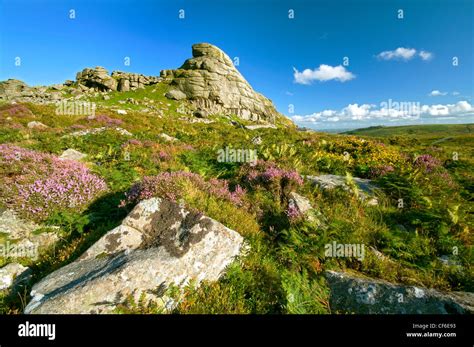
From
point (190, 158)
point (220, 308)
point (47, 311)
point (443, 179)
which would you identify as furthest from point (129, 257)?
point (443, 179)

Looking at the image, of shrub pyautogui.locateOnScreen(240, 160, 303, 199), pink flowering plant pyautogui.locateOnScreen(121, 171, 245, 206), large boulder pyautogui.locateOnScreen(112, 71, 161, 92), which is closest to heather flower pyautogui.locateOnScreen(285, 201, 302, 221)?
shrub pyautogui.locateOnScreen(240, 160, 303, 199)

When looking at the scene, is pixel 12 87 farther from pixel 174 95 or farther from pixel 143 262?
pixel 143 262

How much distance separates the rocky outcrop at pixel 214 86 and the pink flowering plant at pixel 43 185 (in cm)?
4858

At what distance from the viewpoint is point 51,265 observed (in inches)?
176

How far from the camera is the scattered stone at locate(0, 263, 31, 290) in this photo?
4.17m

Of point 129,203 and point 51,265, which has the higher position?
point 129,203

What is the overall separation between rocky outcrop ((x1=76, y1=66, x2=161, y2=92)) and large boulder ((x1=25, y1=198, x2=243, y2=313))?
2283 inches

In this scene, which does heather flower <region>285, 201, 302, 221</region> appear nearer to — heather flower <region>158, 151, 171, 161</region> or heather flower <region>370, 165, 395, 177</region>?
heather flower <region>370, 165, 395, 177</region>

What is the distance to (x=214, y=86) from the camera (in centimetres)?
6438

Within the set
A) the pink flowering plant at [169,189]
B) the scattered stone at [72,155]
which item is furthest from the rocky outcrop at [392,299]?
the scattered stone at [72,155]

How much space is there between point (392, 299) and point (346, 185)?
4381 mm
